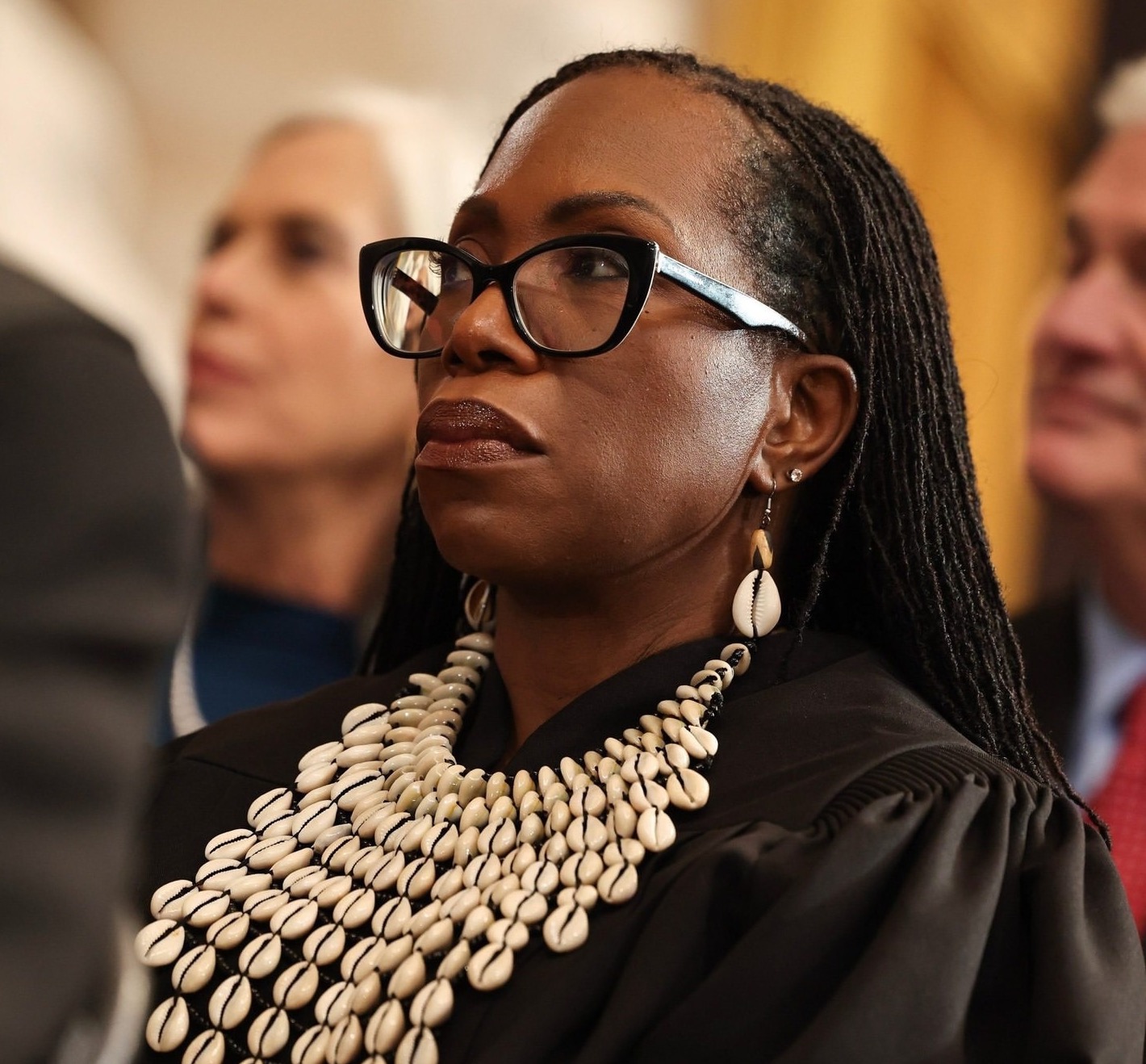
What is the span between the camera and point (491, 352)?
1.35 meters

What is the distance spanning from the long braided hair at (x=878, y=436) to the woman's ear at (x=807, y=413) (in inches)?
0.6

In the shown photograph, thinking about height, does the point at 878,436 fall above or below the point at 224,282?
above

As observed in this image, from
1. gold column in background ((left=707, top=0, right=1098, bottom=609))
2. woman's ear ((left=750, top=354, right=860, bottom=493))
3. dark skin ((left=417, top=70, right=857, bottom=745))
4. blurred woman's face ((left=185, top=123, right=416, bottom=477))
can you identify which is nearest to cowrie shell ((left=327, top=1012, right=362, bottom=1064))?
dark skin ((left=417, top=70, right=857, bottom=745))

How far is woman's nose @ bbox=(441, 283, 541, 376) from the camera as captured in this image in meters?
1.33

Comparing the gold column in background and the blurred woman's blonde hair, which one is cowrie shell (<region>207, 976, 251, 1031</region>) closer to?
the blurred woman's blonde hair

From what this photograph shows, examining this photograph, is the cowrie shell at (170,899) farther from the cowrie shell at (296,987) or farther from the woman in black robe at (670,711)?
the cowrie shell at (296,987)

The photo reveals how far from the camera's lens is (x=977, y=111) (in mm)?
2988

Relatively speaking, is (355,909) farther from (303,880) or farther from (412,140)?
(412,140)

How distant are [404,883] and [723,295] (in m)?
0.53

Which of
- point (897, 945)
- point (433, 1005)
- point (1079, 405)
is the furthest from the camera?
point (1079, 405)

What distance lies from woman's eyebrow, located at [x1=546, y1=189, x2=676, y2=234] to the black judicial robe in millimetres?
414

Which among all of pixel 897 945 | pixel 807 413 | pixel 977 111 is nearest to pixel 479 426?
pixel 807 413

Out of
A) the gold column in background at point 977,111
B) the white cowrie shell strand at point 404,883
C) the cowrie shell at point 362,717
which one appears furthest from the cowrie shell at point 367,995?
the gold column in background at point 977,111

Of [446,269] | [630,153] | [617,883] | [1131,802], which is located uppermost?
[630,153]
